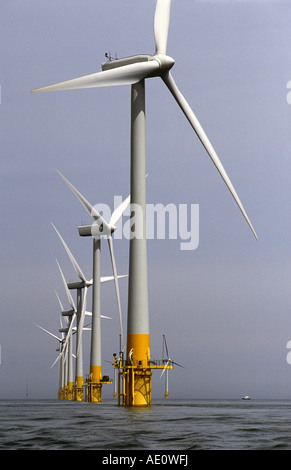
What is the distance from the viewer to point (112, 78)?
6950 centimetres

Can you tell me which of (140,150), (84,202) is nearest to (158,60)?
(140,150)

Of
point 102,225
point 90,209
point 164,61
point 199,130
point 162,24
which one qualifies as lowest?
point 199,130

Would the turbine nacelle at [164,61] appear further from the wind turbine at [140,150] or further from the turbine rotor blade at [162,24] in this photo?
the turbine rotor blade at [162,24]

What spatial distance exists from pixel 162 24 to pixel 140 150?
1454 cm

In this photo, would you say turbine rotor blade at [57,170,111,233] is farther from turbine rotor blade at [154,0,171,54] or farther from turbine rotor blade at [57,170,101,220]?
turbine rotor blade at [154,0,171,54]

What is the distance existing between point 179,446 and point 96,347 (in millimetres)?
94357

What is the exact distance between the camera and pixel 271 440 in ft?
132

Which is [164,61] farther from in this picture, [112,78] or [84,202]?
[84,202]

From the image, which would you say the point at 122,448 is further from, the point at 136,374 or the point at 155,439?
the point at 136,374

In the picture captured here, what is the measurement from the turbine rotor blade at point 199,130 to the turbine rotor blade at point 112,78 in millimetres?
2473

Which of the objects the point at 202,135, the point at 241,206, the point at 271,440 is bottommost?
the point at 271,440
